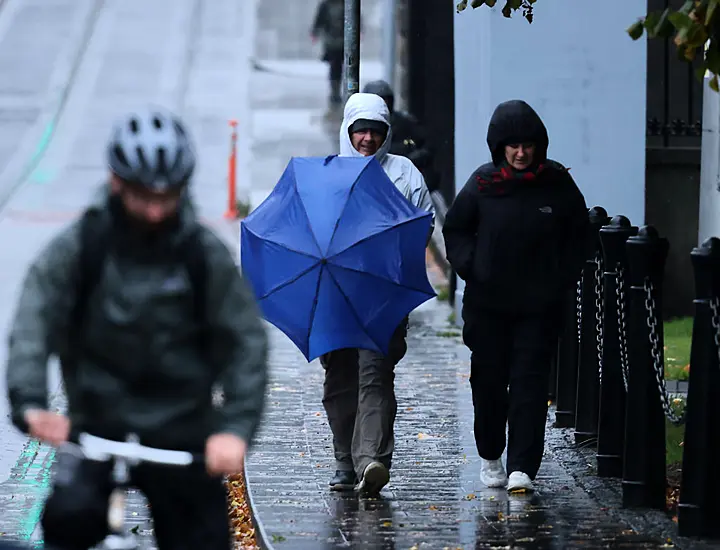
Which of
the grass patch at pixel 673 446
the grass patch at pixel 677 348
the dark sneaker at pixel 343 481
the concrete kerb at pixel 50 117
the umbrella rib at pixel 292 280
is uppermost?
the concrete kerb at pixel 50 117

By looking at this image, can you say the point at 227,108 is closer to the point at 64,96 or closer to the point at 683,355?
the point at 64,96

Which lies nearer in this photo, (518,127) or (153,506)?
(153,506)

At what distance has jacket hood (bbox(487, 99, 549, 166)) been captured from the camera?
7.72m

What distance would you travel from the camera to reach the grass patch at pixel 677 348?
11.2 m

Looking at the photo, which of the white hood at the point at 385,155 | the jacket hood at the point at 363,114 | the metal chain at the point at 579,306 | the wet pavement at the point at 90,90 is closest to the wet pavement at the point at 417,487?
the metal chain at the point at 579,306

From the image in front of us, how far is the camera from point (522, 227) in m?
7.77

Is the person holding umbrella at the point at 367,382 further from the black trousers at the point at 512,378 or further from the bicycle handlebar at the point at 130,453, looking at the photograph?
the bicycle handlebar at the point at 130,453

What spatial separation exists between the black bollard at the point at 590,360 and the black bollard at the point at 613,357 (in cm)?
81

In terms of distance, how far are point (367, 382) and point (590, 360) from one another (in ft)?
6.52

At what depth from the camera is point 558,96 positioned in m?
12.7

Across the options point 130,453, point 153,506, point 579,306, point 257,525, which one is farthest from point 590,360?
point 130,453

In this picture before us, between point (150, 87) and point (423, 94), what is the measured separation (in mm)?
11954

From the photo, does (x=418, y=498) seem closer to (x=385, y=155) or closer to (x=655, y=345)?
(x=655, y=345)

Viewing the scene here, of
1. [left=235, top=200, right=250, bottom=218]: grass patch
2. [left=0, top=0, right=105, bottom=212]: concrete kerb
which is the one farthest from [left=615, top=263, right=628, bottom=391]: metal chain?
[left=0, top=0, right=105, bottom=212]: concrete kerb
